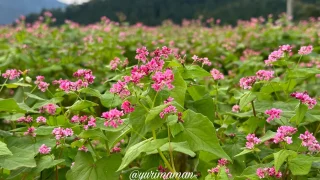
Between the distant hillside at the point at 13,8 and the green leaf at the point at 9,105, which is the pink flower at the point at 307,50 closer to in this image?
the green leaf at the point at 9,105

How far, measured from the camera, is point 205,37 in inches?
278

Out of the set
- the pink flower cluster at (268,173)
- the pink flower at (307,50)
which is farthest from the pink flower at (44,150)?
the pink flower at (307,50)

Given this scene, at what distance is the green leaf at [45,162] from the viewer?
166 cm

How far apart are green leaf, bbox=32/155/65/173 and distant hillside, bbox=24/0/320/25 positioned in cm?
1716

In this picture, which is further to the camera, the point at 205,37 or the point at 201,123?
the point at 205,37

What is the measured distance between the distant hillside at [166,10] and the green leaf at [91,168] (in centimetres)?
1717

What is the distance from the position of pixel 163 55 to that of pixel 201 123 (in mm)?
306

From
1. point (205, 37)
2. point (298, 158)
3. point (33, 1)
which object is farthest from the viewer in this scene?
point (33, 1)

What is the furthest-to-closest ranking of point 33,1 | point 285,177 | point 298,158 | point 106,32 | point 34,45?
point 33,1, point 106,32, point 34,45, point 285,177, point 298,158

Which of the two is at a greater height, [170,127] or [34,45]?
[170,127]

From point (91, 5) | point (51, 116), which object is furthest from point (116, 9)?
point (51, 116)

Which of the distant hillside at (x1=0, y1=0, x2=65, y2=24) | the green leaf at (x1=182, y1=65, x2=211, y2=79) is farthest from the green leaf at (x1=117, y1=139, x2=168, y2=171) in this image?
the distant hillside at (x1=0, y1=0, x2=65, y2=24)

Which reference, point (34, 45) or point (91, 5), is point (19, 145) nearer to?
point (34, 45)

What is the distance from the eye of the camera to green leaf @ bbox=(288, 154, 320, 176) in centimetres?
144
